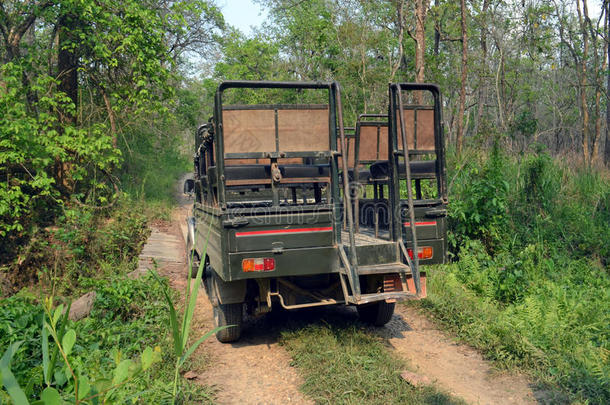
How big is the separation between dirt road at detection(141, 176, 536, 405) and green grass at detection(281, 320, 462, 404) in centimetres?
15

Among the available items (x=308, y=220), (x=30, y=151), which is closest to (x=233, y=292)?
(x=308, y=220)

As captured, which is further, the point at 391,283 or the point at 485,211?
the point at 485,211

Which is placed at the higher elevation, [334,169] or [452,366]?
[334,169]

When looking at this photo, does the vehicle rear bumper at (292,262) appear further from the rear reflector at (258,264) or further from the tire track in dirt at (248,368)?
the tire track in dirt at (248,368)

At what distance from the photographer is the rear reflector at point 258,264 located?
14.3 ft

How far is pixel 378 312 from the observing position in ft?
18.0

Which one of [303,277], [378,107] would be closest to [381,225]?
[303,277]

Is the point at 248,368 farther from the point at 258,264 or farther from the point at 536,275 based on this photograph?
the point at 536,275

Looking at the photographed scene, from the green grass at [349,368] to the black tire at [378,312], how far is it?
0.86 ft

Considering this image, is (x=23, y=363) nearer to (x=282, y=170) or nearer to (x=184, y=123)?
(x=282, y=170)

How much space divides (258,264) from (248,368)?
1.09 meters

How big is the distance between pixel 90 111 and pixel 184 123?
1045 centimetres

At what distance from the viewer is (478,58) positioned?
75.0 feet

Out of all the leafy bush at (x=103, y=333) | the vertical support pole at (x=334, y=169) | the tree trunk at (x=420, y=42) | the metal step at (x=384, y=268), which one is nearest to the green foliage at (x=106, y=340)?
the leafy bush at (x=103, y=333)
